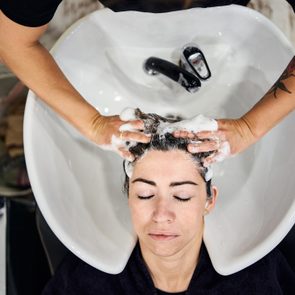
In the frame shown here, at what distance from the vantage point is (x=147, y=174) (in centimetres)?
128

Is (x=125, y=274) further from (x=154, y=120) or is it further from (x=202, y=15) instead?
(x=202, y=15)

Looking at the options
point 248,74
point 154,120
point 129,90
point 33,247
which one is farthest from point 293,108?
point 33,247

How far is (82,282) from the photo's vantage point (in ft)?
4.95

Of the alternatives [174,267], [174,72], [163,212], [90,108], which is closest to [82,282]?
[174,267]

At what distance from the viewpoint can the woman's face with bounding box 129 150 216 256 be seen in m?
1.27

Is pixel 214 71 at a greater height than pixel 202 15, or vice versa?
pixel 202 15

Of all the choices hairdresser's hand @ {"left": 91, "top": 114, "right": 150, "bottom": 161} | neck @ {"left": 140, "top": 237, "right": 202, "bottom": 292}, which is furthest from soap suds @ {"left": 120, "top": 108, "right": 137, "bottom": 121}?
neck @ {"left": 140, "top": 237, "right": 202, "bottom": 292}

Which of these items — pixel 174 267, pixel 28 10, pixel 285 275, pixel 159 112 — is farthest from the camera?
pixel 159 112

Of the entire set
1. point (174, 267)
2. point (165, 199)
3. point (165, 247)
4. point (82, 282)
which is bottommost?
A: point (82, 282)

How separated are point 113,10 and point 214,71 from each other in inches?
15.0

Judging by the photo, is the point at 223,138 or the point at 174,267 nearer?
the point at 223,138

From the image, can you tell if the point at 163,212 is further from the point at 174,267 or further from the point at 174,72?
the point at 174,72

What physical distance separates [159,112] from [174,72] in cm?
17

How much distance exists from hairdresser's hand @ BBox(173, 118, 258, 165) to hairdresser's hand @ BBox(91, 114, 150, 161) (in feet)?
0.32
